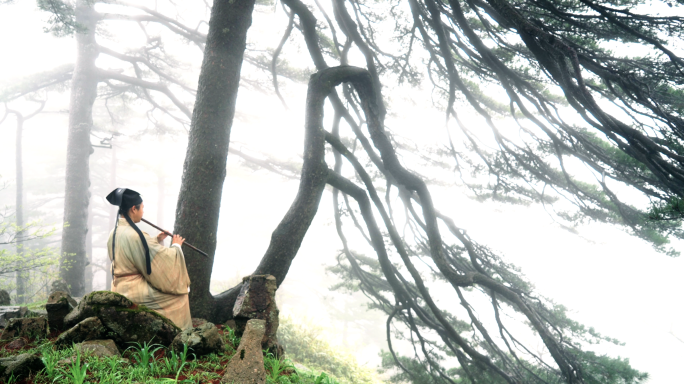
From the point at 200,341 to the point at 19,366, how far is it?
1.04m

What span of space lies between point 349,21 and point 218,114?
291cm

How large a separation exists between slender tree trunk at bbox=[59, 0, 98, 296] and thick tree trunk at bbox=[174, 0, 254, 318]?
29.2 ft

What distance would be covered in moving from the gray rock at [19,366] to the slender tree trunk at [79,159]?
387 inches

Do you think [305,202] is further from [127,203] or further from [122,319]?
[122,319]

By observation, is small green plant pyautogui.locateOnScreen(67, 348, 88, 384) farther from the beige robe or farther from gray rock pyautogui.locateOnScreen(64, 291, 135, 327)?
the beige robe

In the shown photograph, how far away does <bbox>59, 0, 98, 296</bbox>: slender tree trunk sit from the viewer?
35.4 ft

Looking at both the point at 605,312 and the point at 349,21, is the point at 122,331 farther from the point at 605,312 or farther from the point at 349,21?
the point at 605,312

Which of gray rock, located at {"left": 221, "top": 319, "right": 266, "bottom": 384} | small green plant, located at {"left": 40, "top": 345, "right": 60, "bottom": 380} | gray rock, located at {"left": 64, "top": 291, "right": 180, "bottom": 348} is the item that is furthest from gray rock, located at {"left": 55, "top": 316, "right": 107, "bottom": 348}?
gray rock, located at {"left": 221, "top": 319, "right": 266, "bottom": 384}

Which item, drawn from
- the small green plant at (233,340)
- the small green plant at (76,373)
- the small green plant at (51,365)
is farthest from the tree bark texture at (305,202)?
the small green plant at (76,373)

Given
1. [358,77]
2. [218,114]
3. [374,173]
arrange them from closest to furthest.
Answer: [218,114] < [358,77] < [374,173]

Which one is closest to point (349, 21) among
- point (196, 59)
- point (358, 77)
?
point (358, 77)

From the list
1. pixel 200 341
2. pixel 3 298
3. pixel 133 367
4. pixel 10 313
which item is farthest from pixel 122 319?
pixel 3 298

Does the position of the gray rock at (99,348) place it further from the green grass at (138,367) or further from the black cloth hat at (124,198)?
the black cloth hat at (124,198)

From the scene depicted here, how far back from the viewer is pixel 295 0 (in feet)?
16.9
